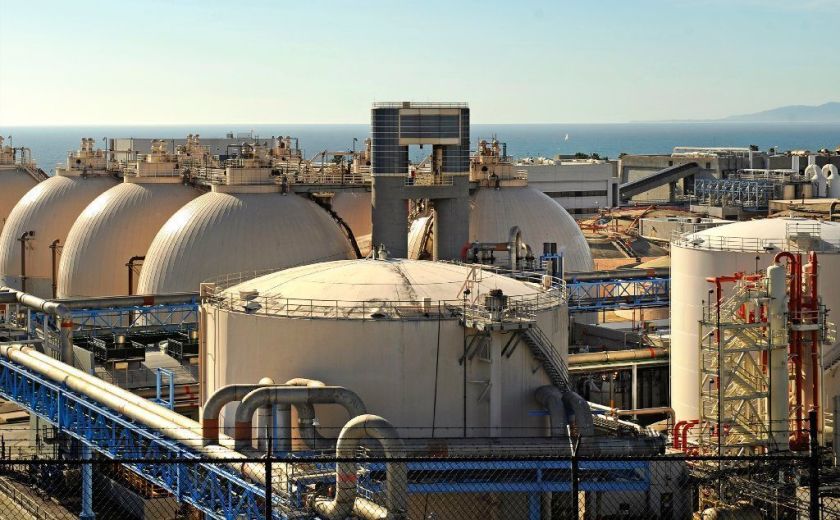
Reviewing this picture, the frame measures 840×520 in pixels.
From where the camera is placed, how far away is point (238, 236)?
4734cm

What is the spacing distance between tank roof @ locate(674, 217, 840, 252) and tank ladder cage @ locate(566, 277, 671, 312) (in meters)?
13.1

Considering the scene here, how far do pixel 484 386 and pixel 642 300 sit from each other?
932 inches

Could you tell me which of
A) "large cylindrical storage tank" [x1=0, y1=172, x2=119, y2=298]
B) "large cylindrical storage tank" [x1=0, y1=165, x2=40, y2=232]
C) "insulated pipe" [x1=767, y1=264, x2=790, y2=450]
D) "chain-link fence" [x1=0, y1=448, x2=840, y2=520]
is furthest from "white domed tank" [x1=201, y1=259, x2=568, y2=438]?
"large cylindrical storage tank" [x1=0, y1=165, x2=40, y2=232]

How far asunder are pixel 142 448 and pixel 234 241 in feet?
60.0

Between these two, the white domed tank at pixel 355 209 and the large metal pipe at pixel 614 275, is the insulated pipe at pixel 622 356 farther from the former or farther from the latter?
the white domed tank at pixel 355 209

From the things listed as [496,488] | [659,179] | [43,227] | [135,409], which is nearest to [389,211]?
[43,227]

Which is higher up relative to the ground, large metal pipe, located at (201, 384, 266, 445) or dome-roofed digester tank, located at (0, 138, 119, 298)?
dome-roofed digester tank, located at (0, 138, 119, 298)

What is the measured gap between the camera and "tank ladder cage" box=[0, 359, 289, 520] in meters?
25.6

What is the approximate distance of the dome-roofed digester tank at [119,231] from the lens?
172 ft

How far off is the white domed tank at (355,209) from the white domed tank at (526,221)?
14.9 feet

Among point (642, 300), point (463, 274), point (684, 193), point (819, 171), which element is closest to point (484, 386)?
point (463, 274)

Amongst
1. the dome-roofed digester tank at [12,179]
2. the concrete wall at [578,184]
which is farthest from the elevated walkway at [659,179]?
the dome-roofed digester tank at [12,179]

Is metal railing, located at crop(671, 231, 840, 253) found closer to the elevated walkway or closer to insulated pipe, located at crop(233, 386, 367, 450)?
insulated pipe, located at crop(233, 386, 367, 450)

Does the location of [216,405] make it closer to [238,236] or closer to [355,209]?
[238,236]
